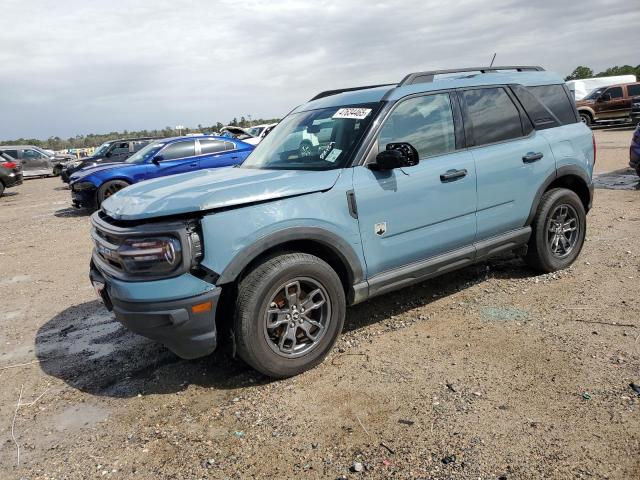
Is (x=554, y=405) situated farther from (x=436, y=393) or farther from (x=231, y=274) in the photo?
(x=231, y=274)

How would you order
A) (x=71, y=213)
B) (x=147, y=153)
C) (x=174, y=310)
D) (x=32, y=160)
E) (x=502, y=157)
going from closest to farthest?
(x=174, y=310) < (x=502, y=157) < (x=147, y=153) < (x=71, y=213) < (x=32, y=160)

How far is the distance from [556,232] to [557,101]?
1.31m

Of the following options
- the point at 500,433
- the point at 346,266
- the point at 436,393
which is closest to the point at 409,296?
the point at 346,266

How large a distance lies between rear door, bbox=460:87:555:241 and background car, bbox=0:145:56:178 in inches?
956

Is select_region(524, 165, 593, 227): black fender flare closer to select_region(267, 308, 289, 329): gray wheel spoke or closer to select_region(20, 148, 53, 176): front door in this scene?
select_region(267, 308, 289, 329): gray wheel spoke

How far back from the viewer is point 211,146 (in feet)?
36.5

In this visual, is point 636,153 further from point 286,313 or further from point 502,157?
point 286,313

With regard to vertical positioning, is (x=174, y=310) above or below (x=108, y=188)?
below

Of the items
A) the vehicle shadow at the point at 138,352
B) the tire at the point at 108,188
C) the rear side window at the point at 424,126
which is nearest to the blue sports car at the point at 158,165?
the tire at the point at 108,188

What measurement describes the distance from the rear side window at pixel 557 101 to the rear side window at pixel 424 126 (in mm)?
1262

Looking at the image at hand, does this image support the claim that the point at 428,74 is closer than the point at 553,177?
Yes

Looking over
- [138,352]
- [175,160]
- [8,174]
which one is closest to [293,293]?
[138,352]

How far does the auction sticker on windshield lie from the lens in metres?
3.83

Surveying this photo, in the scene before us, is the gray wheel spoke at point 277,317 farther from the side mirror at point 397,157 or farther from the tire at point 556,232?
the tire at point 556,232
